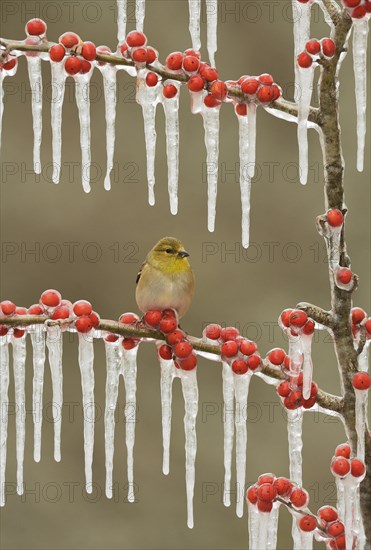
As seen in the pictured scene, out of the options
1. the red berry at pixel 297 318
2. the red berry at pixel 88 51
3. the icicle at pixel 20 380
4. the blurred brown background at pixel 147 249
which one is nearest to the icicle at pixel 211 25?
the red berry at pixel 88 51

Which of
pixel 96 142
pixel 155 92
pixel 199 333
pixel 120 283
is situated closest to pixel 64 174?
pixel 96 142

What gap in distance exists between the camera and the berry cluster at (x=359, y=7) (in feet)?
3.69

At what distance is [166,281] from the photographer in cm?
151

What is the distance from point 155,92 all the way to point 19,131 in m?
2.22

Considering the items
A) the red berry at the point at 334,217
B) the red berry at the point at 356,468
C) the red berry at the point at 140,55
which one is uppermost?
the red berry at the point at 140,55

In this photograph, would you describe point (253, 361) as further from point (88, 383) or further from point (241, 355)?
point (88, 383)

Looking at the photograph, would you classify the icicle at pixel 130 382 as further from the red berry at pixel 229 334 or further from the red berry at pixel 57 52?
the red berry at pixel 57 52

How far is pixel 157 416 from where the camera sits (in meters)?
3.37

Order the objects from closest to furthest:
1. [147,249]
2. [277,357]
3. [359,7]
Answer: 1. [359,7]
2. [277,357]
3. [147,249]

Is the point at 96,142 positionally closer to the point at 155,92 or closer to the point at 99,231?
the point at 99,231

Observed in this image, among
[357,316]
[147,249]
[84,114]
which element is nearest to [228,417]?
[357,316]

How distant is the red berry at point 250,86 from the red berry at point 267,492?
50cm

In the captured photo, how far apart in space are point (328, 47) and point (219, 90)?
14cm

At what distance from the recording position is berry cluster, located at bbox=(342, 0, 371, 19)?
3.69ft
